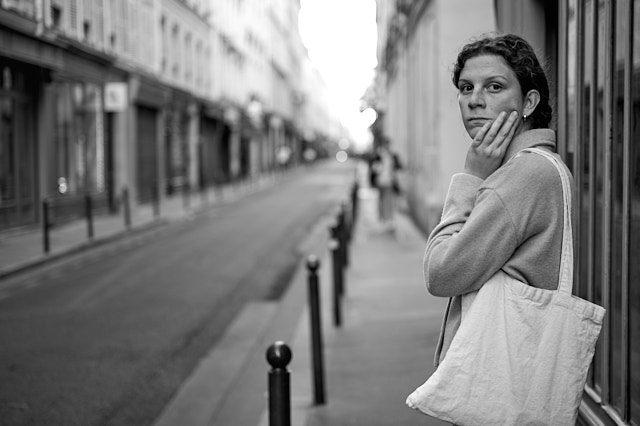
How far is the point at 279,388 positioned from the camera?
11.7ft

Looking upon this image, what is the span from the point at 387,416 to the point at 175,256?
29.7ft

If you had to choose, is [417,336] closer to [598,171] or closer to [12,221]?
[598,171]

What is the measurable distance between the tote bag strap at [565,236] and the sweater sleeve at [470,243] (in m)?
0.15

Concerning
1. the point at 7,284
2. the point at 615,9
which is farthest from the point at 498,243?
the point at 7,284

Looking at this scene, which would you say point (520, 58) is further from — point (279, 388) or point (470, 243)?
point (279, 388)

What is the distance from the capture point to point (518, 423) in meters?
2.16

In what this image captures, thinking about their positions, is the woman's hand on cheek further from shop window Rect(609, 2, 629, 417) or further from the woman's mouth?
shop window Rect(609, 2, 629, 417)

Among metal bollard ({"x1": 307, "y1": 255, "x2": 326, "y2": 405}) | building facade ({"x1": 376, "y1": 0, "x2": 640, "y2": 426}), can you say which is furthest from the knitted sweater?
metal bollard ({"x1": 307, "y1": 255, "x2": 326, "y2": 405})

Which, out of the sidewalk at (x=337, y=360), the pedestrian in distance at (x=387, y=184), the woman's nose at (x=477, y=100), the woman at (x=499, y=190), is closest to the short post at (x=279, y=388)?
the woman at (x=499, y=190)

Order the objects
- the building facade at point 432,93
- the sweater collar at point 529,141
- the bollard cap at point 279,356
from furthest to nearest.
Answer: the building facade at point 432,93 < the bollard cap at point 279,356 < the sweater collar at point 529,141

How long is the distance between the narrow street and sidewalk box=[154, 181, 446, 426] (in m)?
0.22

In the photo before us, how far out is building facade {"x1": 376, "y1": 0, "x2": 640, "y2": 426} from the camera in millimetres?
→ 3287

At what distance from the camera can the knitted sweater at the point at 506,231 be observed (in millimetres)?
2137

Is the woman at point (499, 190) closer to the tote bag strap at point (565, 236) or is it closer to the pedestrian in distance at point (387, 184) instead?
the tote bag strap at point (565, 236)
